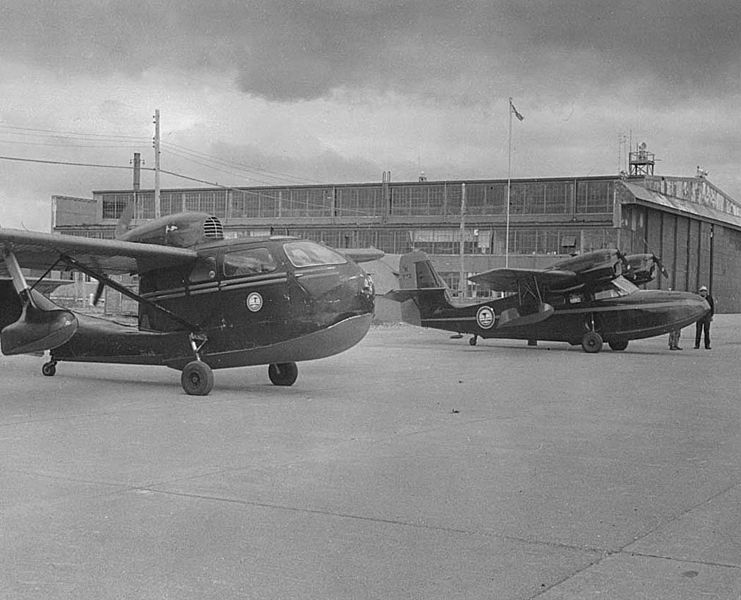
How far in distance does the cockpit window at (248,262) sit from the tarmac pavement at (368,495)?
1.92 m

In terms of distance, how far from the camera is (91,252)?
1348 centimetres

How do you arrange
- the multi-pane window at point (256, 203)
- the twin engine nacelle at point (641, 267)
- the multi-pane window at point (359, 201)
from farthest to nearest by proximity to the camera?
1. the multi-pane window at point (359, 201)
2. the multi-pane window at point (256, 203)
3. the twin engine nacelle at point (641, 267)

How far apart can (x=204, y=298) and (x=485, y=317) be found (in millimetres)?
14669

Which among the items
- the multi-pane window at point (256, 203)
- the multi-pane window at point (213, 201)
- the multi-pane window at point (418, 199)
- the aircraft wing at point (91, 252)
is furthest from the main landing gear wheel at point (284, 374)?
the multi-pane window at point (418, 199)

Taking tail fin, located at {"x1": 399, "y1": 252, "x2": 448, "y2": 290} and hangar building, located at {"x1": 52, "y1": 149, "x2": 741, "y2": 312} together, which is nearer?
tail fin, located at {"x1": 399, "y1": 252, "x2": 448, "y2": 290}

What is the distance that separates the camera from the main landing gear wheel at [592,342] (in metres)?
25.2

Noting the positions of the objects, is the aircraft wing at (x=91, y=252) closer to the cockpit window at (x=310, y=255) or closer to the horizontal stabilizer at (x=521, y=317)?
the cockpit window at (x=310, y=255)

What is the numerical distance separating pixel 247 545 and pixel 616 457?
4387 mm

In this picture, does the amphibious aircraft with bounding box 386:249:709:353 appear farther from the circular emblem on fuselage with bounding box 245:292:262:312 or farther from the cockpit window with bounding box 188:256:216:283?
the circular emblem on fuselage with bounding box 245:292:262:312

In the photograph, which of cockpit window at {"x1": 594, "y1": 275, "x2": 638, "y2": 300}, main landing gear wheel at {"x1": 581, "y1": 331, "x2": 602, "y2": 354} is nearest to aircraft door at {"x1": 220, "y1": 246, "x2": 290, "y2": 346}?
main landing gear wheel at {"x1": 581, "y1": 331, "x2": 602, "y2": 354}

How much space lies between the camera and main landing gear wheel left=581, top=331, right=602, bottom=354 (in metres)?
25.2

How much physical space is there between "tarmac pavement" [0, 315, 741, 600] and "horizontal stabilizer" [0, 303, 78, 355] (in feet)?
2.97

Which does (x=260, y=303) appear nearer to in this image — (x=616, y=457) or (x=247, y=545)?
(x=616, y=457)

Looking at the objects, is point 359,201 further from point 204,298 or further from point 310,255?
point 310,255
